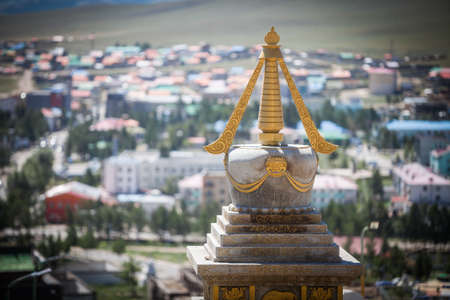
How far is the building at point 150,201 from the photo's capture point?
324 feet

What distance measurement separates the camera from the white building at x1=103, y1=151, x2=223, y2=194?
110625 millimetres

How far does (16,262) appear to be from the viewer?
2071 inches

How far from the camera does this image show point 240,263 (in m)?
17.2

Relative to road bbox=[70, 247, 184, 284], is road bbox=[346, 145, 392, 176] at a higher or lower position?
higher

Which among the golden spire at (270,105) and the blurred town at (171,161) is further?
the blurred town at (171,161)

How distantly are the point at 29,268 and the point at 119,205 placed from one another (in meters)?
48.4

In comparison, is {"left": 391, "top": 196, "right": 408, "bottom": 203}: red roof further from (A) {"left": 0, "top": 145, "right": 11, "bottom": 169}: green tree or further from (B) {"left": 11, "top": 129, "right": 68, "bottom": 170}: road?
(A) {"left": 0, "top": 145, "right": 11, "bottom": 169}: green tree

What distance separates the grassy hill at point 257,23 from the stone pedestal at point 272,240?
104 meters

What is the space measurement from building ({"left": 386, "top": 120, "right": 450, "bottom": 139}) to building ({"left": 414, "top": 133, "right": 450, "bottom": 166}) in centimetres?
104

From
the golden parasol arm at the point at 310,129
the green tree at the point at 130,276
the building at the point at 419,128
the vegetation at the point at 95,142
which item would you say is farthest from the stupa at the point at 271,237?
the vegetation at the point at 95,142

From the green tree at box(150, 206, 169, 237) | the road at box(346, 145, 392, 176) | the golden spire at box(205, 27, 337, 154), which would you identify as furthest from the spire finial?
the road at box(346, 145, 392, 176)

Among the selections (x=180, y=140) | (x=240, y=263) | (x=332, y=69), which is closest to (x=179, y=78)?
(x=332, y=69)

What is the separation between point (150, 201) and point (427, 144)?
1290 inches

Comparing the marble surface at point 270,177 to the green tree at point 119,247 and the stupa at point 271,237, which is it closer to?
the stupa at point 271,237
